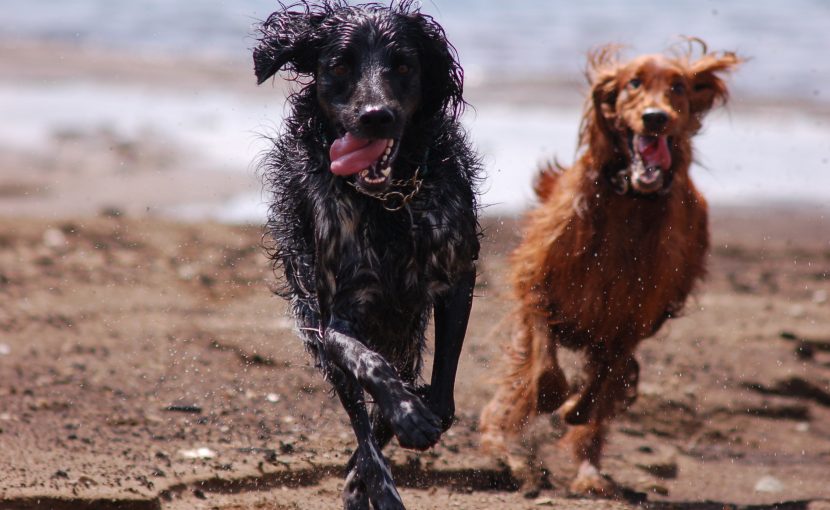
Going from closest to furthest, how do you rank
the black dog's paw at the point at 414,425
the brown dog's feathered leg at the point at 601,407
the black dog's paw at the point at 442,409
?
the black dog's paw at the point at 414,425, the black dog's paw at the point at 442,409, the brown dog's feathered leg at the point at 601,407

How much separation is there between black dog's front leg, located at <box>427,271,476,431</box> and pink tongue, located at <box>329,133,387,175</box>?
616mm

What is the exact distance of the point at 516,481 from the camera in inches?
211

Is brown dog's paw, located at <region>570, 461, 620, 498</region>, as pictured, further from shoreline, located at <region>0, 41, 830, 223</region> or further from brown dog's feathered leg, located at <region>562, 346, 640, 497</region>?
shoreline, located at <region>0, 41, 830, 223</region>

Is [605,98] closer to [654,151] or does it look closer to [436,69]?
[654,151]

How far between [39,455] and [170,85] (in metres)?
10.9

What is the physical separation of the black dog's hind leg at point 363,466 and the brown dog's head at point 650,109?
72.3 inches

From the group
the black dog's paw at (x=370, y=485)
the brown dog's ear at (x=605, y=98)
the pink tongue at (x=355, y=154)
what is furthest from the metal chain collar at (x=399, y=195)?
the brown dog's ear at (x=605, y=98)

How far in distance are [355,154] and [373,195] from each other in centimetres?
15

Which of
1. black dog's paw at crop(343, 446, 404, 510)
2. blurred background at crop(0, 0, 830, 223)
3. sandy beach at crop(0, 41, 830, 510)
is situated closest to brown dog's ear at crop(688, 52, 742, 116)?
blurred background at crop(0, 0, 830, 223)

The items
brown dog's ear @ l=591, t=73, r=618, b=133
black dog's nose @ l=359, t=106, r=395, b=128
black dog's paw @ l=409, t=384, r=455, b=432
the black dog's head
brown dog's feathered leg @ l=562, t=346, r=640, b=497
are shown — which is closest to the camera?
black dog's nose @ l=359, t=106, r=395, b=128

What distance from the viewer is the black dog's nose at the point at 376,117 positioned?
12.3 ft

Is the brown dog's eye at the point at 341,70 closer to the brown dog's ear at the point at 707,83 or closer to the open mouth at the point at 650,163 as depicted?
the open mouth at the point at 650,163

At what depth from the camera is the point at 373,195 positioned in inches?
153

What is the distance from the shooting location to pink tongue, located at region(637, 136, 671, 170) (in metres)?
5.22
